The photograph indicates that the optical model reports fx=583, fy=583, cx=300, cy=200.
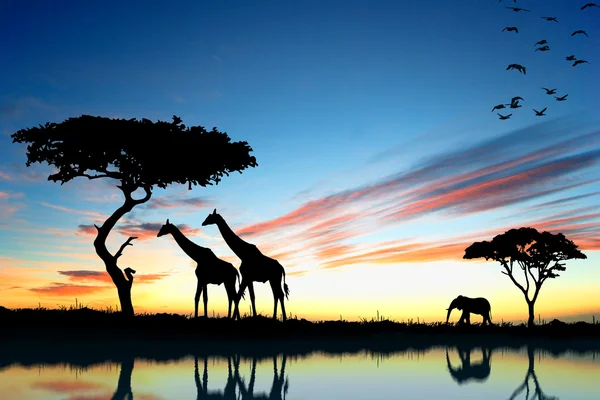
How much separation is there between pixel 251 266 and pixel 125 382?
1555 centimetres

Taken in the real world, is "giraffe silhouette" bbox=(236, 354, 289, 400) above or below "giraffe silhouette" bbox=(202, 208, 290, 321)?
below

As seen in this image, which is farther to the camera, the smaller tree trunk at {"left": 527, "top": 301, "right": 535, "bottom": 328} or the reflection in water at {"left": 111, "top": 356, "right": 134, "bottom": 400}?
the smaller tree trunk at {"left": 527, "top": 301, "right": 535, "bottom": 328}

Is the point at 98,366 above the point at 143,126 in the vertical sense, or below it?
below

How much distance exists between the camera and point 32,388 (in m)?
12.1

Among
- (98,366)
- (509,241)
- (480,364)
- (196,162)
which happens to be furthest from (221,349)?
(509,241)

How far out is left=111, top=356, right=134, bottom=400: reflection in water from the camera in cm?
1128

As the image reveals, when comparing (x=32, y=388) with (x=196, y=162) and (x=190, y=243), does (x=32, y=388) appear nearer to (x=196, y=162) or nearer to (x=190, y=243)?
(x=190, y=243)

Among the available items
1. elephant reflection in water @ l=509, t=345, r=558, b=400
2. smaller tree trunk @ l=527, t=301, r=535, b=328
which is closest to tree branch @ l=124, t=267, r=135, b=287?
elephant reflection in water @ l=509, t=345, r=558, b=400

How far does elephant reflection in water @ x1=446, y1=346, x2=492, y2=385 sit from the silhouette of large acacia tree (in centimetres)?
1819

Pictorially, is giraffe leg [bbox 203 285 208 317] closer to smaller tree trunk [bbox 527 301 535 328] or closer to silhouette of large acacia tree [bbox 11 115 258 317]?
silhouette of large acacia tree [bbox 11 115 258 317]

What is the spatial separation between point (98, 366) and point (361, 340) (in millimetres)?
14918

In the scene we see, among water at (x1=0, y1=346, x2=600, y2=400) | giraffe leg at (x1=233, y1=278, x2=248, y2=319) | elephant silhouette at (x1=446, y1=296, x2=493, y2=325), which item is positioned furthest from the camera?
elephant silhouette at (x1=446, y1=296, x2=493, y2=325)

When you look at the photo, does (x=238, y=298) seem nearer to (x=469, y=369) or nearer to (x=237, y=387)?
(x=469, y=369)

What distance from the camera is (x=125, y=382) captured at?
13.1m
